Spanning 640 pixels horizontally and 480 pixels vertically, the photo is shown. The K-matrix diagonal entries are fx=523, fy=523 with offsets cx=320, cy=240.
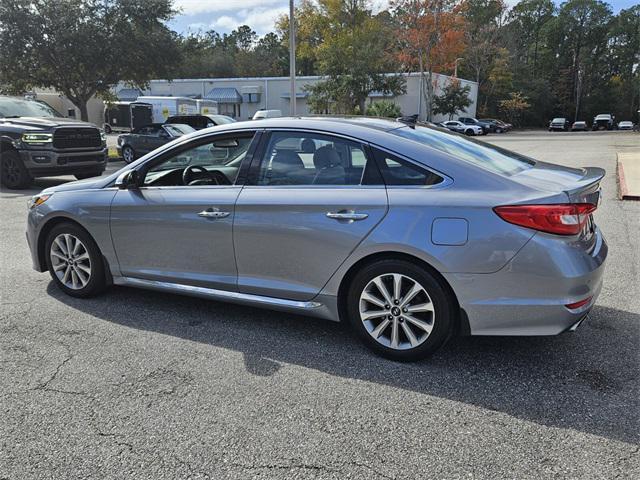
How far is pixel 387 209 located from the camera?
335cm

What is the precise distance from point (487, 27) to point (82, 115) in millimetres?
55036

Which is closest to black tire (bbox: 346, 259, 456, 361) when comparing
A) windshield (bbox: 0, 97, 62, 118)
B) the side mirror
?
the side mirror

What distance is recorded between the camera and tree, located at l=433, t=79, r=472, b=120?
51.2 m

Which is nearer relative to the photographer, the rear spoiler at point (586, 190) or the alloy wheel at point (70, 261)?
the rear spoiler at point (586, 190)

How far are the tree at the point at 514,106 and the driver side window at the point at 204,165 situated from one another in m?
69.6

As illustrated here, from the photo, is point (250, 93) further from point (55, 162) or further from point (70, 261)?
point (70, 261)

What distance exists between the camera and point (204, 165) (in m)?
4.39

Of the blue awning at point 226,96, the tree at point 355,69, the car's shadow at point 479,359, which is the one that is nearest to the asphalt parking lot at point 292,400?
the car's shadow at point 479,359

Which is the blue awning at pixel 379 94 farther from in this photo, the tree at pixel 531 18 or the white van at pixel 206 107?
the tree at pixel 531 18

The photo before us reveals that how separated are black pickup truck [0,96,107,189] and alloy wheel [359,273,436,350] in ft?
33.4

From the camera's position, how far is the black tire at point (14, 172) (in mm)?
11562

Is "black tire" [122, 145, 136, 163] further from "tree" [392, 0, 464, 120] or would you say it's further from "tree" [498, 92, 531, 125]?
"tree" [498, 92, 531, 125]

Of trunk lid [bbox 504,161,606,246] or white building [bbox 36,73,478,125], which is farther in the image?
Result: white building [bbox 36,73,478,125]

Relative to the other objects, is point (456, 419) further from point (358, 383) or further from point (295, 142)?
point (295, 142)
